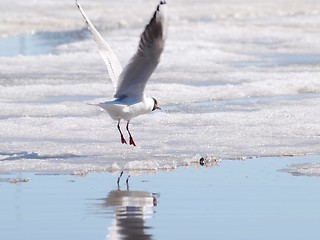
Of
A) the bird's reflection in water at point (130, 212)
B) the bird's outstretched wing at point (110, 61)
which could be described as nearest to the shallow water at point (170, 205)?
the bird's reflection in water at point (130, 212)

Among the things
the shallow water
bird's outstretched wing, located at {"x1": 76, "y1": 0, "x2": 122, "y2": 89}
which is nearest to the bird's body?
bird's outstretched wing, located at {"x1": 76, "y1": 0, "x2": 122, "y2": 89}

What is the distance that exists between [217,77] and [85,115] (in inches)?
191

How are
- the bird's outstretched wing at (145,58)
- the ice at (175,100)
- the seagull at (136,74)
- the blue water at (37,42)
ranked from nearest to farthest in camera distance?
the bird's outstretched wing at (145,58) < the seagull at (136,74) < the ice at (175,100) < the blue water at (37,42)

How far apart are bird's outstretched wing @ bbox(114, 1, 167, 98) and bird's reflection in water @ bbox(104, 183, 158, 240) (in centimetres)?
180

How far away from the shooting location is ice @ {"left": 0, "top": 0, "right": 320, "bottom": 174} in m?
10.4

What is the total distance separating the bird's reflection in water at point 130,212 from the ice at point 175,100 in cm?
109

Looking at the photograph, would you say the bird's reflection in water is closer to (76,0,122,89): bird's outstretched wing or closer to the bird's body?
the bird's body

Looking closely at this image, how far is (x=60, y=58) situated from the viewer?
20.4 m

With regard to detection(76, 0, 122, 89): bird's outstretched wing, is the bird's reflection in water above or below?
below

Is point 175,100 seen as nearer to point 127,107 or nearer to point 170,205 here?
point 127,107

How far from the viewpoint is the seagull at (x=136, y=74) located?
994 cm

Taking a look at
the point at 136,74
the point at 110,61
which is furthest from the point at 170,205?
the point at 110,61

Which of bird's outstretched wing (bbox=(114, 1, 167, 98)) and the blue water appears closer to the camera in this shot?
bird's outstretched wing (bbox=(114, 1, 167, 98))

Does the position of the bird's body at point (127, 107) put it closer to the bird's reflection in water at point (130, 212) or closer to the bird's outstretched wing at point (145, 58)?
the bird's outstretched wing at point (145, 58)
